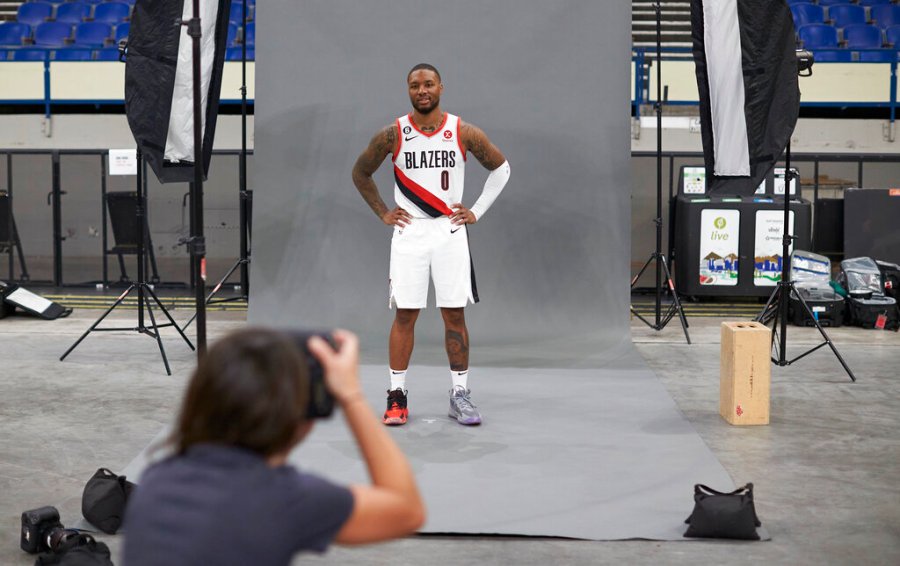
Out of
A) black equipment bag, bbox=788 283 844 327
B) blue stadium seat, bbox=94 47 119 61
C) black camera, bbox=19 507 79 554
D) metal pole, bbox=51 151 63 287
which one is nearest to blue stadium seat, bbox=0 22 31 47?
blue stadium seat, bbox=94 47 119 61

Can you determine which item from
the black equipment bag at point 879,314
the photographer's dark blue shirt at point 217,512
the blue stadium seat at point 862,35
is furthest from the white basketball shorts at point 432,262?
the blue stadium seat at point 862,35

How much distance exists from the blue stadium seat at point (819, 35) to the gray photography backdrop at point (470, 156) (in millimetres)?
7265

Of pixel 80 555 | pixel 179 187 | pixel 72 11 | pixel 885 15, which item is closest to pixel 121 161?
pixel 179 187

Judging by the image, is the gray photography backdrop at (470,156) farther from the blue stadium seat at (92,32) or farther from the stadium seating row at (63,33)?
the blue stadium seat at (92,32)

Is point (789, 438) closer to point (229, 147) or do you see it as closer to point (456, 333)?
point (456, 333)

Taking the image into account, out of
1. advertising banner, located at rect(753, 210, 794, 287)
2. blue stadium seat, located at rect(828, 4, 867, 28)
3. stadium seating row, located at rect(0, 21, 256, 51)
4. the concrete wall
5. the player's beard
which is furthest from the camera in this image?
blue stadium seat, located at rect(828, 4, 867, 28)

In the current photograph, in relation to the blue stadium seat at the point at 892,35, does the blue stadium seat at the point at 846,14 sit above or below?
above

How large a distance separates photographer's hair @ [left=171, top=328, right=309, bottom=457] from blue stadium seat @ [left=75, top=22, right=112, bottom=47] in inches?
557

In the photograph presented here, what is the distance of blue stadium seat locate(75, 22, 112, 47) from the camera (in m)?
14.6

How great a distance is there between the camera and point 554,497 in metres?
4.38

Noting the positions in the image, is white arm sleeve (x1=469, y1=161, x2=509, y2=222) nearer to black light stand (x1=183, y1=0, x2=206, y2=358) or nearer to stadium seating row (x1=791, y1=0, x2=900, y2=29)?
black light stand (x1=183, y1=0, x2=206, y2=358)

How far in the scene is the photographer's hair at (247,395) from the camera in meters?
1.49

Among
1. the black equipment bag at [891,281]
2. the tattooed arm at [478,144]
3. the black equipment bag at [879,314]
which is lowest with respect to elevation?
the black equipment bag at [879,314]

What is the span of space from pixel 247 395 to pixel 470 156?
6.43 m
